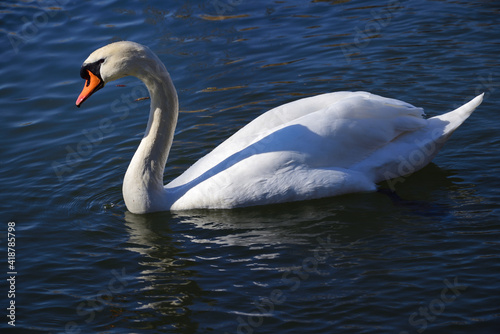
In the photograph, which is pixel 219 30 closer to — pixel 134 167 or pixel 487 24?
pixel 487 24

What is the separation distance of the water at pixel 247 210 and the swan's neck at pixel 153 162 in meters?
0.21

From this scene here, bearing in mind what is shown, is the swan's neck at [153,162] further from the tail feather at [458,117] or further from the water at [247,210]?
the tail feather at [458,117]

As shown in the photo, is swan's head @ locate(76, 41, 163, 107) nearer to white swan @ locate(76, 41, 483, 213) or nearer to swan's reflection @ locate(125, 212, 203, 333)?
white swan @ locate(76, 41, 483, 213)

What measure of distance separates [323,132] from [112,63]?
2.23m

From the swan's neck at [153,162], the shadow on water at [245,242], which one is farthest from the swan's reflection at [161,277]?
the swan's neck at [153,162]

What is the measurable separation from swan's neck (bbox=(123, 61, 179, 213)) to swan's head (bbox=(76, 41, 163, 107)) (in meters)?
0.38

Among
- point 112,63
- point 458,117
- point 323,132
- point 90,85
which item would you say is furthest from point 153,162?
point 458,117

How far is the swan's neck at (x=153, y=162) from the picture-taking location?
304 inches

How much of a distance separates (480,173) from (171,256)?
3.53m

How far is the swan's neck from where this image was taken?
7.73 m

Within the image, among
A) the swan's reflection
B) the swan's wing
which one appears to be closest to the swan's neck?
the swan's reflection

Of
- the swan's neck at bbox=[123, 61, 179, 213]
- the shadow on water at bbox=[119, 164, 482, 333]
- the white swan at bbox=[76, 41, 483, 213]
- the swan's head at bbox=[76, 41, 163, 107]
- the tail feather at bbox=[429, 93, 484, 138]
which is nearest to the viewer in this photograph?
the shadow on water at bbox=[119, 164, 482, 333]

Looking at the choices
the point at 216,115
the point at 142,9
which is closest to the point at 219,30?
the point at 142,9

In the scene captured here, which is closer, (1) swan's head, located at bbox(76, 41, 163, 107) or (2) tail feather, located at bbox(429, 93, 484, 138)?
(1) swan's head, located at bbox(76, 41, 163, 107)
